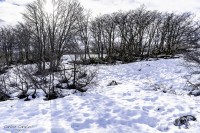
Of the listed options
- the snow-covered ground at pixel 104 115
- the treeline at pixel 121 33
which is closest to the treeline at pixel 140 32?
the treeline at pixel 121 33

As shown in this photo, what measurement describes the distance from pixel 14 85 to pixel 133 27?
22695mm

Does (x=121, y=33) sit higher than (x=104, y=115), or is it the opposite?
(x=121, y=33)

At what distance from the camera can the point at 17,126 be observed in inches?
232

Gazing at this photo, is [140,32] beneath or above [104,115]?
above

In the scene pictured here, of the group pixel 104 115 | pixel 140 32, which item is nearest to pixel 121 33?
pixel 140 32

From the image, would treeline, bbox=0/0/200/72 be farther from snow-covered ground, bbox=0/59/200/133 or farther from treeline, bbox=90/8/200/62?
A: snow-covered ground, bbox=0/59/200/133

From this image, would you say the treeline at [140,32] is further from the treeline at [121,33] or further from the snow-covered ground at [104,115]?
the snow-covered ground at [104,115]

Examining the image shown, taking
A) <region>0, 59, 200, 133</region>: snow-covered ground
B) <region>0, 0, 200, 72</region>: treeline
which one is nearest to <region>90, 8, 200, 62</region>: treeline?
<region>0, 0, 200, 72</region>: treeline

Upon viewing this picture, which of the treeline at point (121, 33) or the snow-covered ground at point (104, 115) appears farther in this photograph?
the treeline at point (121, 33)

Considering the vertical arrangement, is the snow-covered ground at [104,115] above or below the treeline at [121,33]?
below

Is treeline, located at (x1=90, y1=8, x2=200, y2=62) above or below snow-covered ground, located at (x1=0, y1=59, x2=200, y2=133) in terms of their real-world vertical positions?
above

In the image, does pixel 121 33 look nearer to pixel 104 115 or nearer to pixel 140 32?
pixel 140 32

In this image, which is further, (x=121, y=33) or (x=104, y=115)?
(x=121, y=33)

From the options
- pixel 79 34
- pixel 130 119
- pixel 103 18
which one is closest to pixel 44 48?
pixel 79 34
